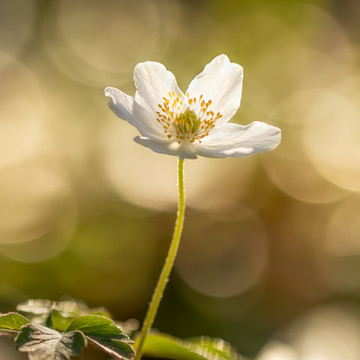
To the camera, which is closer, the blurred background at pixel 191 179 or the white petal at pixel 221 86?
the white petal at pixel 221 86

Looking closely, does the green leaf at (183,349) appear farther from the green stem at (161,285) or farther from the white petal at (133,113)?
the white petal at (133,113)

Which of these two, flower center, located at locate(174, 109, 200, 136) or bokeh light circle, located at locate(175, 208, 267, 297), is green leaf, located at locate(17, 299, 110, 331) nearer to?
flower center, located at locate(174, 109, 200, 136)

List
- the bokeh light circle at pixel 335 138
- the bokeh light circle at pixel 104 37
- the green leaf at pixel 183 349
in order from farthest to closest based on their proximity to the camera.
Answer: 1. the bokeh light circle at pixel 104 37
2. the bokeh light circle at pixel 335 138
3. the green leaf at pixel 183 349

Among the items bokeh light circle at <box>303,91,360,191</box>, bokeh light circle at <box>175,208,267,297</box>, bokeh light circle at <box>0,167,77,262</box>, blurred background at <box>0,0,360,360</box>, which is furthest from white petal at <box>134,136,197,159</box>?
bokeh light circle at <box>303,91,360,191</box>

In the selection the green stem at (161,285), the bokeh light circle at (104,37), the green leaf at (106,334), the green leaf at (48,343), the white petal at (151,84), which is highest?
the bokeh light circle at (104,37)

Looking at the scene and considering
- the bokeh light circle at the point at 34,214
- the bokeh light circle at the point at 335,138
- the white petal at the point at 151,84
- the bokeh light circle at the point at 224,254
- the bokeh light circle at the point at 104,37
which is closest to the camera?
the white petal at the point at 151,84

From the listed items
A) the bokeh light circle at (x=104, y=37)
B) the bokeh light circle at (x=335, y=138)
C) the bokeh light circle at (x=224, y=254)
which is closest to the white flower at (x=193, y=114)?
the bokeh light circle at (x=224, y=254)

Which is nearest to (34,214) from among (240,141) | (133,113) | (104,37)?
(104,37)

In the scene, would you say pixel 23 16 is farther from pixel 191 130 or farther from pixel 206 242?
pixel 191 130

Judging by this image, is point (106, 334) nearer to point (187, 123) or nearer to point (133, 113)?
point (133, 113)
